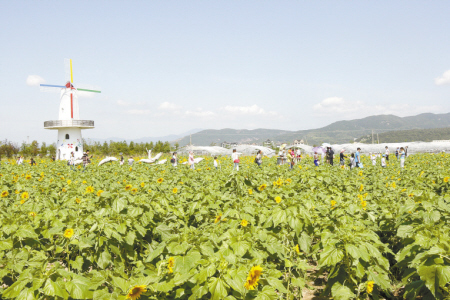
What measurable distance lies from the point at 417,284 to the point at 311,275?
1955mm

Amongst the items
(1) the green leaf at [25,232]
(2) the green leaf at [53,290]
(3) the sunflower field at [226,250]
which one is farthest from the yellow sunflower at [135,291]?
Answer: (1) the green leaf at [25,232]

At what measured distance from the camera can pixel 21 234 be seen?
310 cm

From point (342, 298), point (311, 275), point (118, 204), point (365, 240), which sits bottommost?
point (311, 275)

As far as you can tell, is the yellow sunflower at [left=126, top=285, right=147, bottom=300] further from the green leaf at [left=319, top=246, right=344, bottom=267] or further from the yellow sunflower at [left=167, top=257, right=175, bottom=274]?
the green leaf at [left=319, top=246, right=344, bottom=267]

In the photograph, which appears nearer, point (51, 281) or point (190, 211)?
point (51, 281)

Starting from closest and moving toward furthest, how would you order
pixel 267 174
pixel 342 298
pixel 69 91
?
1. pixel 342 298
2. pixel 267 174
3. pixel 69 91

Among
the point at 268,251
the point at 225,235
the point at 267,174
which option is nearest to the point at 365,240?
the point at 268,251

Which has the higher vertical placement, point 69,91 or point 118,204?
point 69,91

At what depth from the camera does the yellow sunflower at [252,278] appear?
2103 millimetres

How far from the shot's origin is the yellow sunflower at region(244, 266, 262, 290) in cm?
210

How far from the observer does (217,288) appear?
6.84 ft

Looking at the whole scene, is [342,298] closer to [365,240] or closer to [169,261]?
[365,240]

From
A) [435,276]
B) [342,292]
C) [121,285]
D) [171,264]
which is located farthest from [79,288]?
[435,276]

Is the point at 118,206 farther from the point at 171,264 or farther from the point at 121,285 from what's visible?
the point at 121,285
